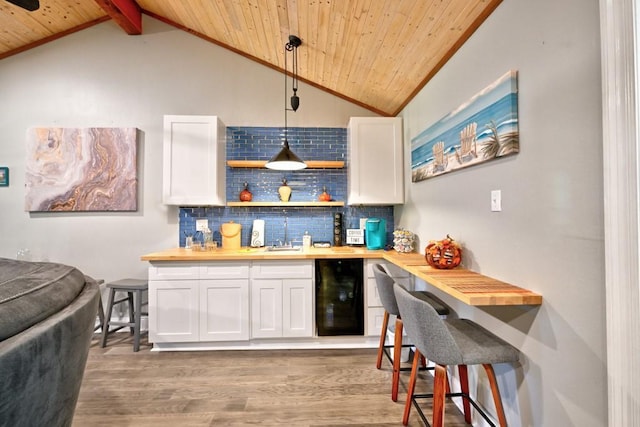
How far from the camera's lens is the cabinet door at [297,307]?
274cm

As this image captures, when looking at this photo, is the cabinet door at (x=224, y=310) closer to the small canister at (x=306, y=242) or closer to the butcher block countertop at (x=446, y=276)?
the butcher block countertop at (x=446, y=276)

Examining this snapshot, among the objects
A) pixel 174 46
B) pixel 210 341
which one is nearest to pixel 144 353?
pixel 210 341

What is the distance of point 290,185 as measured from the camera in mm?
3418

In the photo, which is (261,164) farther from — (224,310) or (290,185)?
(224,310)

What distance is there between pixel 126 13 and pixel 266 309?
11.1 feet

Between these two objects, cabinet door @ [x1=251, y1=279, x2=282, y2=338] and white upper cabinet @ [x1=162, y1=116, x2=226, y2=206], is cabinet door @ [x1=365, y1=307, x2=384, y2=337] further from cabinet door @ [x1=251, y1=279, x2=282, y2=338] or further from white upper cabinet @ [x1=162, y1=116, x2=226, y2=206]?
white upper cabinet @ [x1=162, y1=116, x2=226, y2=206]

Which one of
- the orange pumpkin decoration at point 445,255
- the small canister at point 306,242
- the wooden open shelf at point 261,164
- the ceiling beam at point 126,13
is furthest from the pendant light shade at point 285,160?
the ceiling beam at point 126,13

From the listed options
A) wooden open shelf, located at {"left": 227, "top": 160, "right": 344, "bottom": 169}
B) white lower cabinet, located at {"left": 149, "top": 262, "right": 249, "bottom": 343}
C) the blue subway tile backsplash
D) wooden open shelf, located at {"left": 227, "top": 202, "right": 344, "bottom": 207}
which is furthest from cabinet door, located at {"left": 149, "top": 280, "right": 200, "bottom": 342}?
wooden open shelf, located at {"left": 227, "top": 160, "right": 344, "bottom": 169}

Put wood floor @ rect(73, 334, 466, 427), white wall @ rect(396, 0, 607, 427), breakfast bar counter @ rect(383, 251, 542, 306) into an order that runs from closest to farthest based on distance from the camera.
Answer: white wall @ rect(396, 0, 607, 427), breakfast bar counter @ rect(383, 251, 542, 306), wood floor @ rect(73, 334, 466, 427)

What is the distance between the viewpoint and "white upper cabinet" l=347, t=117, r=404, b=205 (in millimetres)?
3084

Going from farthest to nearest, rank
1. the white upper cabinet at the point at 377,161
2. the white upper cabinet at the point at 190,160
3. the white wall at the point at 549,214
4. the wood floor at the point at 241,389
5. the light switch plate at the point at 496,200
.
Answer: the white upper cabinet at the point at 377,161
the white upper cabinet at the point at 190,160
the wood floor at the point at 241,389
the light switch plate at the point at 496,200
the white wall at the point at 549,214

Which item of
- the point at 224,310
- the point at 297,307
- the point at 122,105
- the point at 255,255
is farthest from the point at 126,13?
the point at 297,307

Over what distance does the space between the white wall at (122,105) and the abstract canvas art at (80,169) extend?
0.40ft

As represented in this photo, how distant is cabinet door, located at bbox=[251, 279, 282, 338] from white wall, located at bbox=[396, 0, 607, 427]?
5.58 feet
